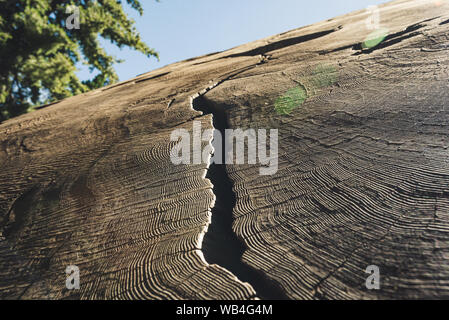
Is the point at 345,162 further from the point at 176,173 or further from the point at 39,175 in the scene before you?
the point at 39,175

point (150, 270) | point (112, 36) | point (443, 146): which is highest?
point (112, 36)

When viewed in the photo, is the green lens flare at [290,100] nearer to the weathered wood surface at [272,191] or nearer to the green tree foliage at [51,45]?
the weathered wood surface at [272,191]

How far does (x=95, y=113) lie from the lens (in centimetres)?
195

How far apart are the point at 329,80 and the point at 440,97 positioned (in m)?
0.46

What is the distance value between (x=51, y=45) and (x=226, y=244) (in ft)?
21.9

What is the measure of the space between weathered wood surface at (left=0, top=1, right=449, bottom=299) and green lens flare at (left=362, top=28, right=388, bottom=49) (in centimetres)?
4

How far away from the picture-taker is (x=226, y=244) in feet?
3.28

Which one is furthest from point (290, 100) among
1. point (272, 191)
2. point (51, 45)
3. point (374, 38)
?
point (51, 45)

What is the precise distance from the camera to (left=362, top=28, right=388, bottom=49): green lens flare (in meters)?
1.78

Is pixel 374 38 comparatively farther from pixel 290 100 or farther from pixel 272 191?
pixel 272 191

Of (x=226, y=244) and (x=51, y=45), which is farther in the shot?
(x=51, y=45)

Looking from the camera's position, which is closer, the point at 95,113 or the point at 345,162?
the point at 345,162

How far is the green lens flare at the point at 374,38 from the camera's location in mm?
1775

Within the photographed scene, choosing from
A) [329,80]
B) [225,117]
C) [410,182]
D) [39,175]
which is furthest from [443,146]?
[39,175]
